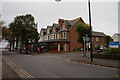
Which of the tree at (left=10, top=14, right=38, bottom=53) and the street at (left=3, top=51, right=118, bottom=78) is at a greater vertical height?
the tree at (left=10, top=14, right=38, bottom=53)

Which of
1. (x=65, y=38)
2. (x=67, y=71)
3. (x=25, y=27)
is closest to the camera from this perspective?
(x=67, y=71)

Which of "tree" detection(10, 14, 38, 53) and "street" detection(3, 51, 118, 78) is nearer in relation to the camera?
"street" detection(3, 51, 118, 78)

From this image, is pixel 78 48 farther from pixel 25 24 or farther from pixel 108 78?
pixel 108 78

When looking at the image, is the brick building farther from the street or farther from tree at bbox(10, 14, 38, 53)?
the street

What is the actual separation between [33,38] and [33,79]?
93.7 feet

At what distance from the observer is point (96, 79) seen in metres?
6.34

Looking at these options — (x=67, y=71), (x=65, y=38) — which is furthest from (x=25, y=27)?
(x=67, y=71)

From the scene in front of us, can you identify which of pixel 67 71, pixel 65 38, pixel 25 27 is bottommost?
pixel 67 71

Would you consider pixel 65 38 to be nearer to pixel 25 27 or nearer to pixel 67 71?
pixel 25 27

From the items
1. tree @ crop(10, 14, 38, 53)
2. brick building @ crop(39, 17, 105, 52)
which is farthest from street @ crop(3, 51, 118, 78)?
brick building @ crop(39, 17, 105, 52)

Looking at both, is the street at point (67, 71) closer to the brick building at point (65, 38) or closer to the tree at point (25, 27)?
the tree at point (25, 27)

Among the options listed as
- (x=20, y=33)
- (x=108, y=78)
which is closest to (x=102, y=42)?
(x=20, y=33)

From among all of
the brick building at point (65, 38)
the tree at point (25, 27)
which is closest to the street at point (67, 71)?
the tree at point (25, 27)

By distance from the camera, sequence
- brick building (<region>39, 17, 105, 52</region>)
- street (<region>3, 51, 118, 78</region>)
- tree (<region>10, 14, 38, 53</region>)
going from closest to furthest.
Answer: street (<region>3, 51, 118, 78</region>), tree (<region>10, 14, 38, 53</region>), brick building (<region>39, 17, 105, 52</region>)
